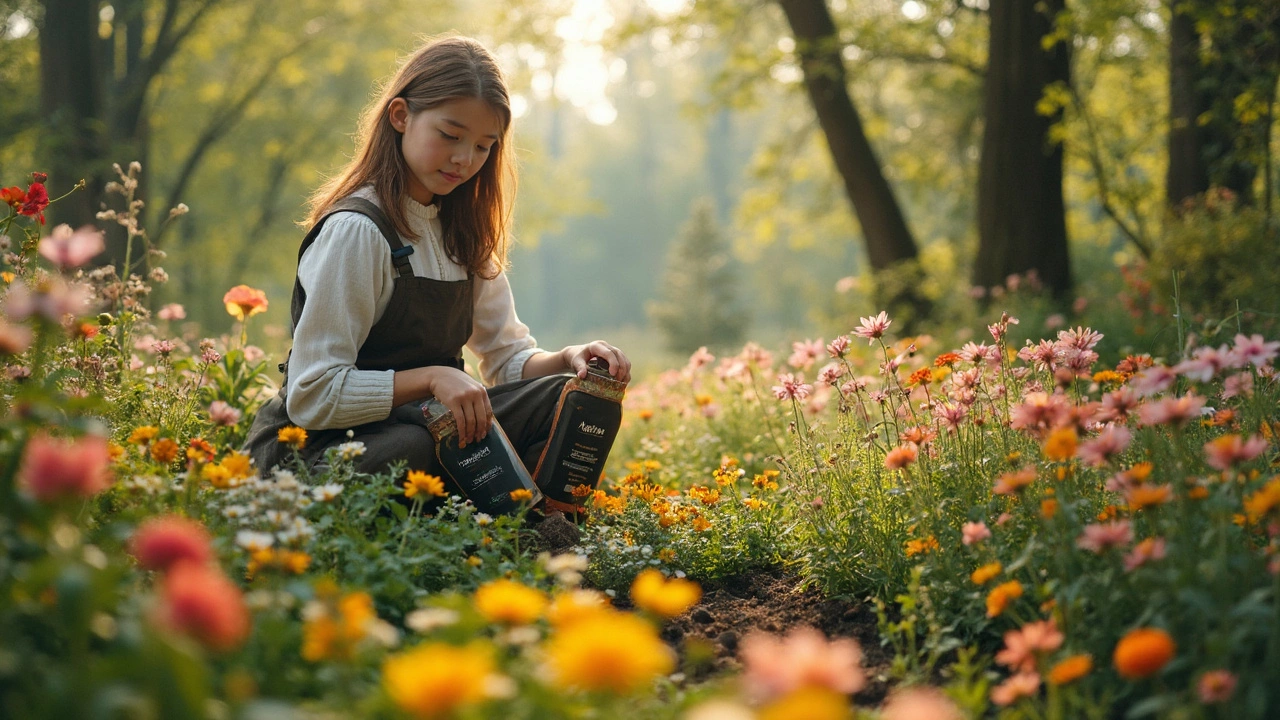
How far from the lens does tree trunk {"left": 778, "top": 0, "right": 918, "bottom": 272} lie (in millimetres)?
8008

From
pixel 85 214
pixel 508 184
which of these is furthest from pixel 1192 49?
pixel 85 214

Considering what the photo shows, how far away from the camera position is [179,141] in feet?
49.3

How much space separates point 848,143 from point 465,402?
612 cm

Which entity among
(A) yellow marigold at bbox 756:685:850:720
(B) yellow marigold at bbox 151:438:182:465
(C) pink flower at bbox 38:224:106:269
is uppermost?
(C) pink flower at bbox 38:224:106:269

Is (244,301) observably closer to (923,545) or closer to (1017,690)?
(923,545)

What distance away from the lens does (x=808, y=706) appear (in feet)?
2.93

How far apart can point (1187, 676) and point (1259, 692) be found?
284mm

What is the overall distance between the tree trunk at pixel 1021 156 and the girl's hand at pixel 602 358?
15.6 ft

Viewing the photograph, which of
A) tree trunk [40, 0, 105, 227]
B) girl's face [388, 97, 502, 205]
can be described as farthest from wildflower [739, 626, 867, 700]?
tree trunk [40, 0, 105, 227]

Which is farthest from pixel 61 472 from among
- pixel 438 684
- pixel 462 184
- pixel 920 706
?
pixel 462 184

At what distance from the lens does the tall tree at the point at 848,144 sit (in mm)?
8008

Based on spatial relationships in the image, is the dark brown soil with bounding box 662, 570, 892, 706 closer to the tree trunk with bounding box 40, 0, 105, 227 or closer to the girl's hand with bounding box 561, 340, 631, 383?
the girl's hand with bounding box 561, 340, 631, 383

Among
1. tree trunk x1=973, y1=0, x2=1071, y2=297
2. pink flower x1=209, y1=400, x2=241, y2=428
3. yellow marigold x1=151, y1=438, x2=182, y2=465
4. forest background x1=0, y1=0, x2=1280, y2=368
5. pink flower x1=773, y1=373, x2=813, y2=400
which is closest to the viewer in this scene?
yellow marigold x1=151, y1=438, x2=182, y2=465

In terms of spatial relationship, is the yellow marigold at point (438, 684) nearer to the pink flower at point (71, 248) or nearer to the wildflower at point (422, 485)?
the pink flower at point (71, 248)
